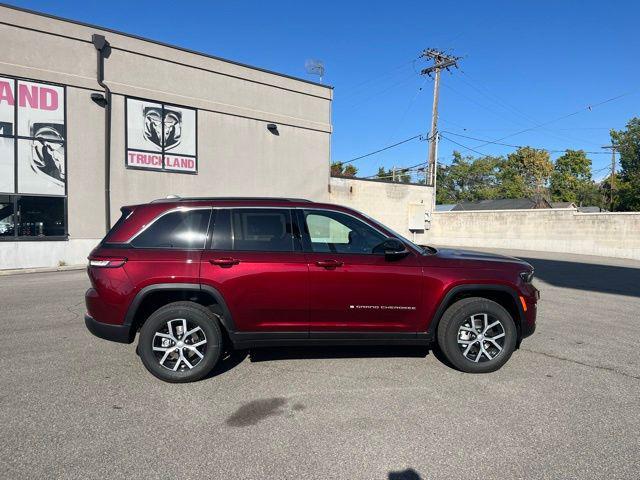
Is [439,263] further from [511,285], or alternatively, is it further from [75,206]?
[75,206]

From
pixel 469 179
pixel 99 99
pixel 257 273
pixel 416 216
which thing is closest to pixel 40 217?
pixel 99 99

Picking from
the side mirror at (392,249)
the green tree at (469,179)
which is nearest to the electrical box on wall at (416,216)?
the side mirror at (392,249)

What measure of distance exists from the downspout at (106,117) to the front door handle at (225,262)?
1186cm

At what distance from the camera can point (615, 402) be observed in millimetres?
3861

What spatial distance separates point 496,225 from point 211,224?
28.2m

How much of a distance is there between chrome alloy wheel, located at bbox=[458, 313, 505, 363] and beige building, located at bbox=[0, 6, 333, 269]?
13321mm

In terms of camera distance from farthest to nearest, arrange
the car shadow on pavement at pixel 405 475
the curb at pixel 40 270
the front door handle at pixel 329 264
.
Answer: the curb at pixel 40 270 < the front door handle at pixel 329 264 < the car shadow on pavement at pixel 405 475

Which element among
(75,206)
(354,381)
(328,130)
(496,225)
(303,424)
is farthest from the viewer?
(496,225)

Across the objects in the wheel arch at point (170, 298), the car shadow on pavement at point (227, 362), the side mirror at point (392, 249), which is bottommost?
the car shadow on pavement at point (227, 362)

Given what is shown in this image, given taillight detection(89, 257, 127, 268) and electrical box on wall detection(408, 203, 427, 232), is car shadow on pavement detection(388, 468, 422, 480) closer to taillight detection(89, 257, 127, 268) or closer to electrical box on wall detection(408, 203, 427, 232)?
taillight detection(89, 257, 127, 268)

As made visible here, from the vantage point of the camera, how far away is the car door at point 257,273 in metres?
4.20

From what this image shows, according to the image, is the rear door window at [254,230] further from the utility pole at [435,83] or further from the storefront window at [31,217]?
the utility pole at [435,83]

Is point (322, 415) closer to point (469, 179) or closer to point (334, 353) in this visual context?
point (334, 353)

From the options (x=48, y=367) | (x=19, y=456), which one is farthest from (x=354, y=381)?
(x=48, y=367)
